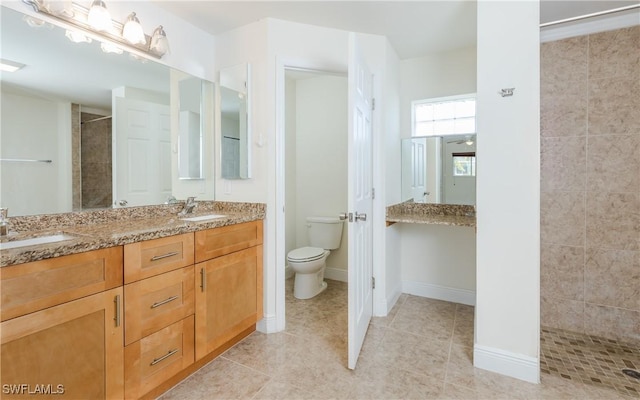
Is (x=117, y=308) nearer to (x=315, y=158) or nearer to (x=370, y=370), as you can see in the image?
(x=370, y=370)

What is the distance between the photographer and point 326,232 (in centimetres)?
323

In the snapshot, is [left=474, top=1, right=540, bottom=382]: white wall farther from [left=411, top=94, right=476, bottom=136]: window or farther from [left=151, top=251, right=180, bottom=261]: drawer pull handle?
[left=151, top=251, right=180, bottom=261]: drawer pull handle

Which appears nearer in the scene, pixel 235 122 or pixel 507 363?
pixel 507 363

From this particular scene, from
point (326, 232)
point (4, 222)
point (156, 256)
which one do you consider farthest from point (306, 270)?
point (4, 222)

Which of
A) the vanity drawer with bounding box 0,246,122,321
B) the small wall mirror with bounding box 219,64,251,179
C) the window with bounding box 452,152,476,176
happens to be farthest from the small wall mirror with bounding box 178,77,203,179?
the window with bounding box 452,152,476,176

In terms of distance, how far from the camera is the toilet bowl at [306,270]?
2717mm

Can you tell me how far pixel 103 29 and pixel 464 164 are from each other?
2.73 metres

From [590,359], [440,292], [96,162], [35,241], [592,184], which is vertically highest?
[96,162]

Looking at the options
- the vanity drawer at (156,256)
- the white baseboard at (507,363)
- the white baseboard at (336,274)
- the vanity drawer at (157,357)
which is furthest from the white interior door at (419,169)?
the vanity drawer at (157,357)

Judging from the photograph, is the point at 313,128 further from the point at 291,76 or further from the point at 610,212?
the point at 610,212

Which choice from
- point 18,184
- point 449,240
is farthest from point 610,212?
point 18,184

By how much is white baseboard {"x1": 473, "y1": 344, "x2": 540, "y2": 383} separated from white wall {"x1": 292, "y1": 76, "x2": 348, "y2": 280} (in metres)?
1.71

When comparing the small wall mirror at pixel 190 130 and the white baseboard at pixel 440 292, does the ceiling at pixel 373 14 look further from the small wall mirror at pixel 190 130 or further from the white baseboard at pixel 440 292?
the white baseboard at pixel 440 292

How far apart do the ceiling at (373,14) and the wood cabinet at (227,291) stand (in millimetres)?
1464
